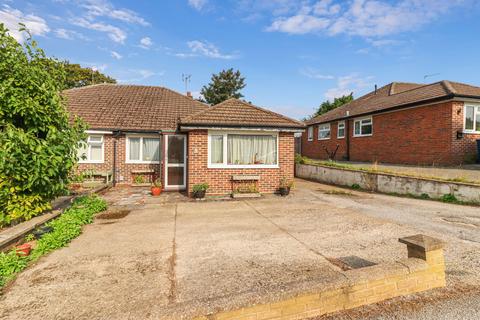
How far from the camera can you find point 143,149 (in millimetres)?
12414

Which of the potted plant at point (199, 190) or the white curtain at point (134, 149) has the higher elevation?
the white curtain at point (134, 149)

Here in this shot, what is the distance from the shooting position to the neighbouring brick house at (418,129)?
38.0ft

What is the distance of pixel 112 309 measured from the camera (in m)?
2.56

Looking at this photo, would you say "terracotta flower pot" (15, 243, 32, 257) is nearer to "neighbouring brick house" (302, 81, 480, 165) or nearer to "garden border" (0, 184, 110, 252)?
"garden border" (0, 184, 110, 252)

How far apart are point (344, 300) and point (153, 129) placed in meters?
11.6

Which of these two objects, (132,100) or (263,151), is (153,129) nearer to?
(132,100)

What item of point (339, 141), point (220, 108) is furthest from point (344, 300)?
point (339, 141)

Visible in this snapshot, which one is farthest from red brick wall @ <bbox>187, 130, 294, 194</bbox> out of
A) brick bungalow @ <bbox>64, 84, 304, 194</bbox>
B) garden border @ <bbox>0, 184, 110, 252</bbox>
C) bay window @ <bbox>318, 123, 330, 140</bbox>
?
bay window @ <bbox>318, 123, 330, 140</bbox>

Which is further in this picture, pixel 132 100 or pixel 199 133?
pixel 132 100

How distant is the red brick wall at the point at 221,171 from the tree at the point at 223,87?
33.7 meters

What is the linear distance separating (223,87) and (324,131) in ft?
80.9

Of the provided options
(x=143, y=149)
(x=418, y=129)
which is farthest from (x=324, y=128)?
(x=143, y=149)

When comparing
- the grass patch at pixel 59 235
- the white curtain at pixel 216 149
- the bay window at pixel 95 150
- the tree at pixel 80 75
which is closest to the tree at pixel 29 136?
the grass patch at pixel 59 235

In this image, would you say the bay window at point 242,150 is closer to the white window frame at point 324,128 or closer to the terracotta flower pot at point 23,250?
the terracotta flower pot at point 23,250
